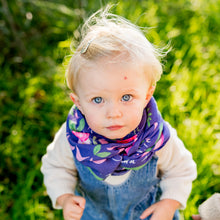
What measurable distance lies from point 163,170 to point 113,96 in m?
0.58

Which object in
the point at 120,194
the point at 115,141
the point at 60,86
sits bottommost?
the point at 60,86

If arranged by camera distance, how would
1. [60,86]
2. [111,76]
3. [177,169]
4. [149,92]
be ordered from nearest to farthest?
1. [111,76]
2. [149,92]
3. [177,169]
4. [60,86]

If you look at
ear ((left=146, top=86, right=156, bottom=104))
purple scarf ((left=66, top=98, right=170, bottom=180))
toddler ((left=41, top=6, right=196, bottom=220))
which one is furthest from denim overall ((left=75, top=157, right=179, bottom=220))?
ear ((left=146, top=86, right=156, bottom=104))

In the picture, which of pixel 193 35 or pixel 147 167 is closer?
pixel 147 167

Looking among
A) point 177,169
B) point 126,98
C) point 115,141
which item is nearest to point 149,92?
point 126,98

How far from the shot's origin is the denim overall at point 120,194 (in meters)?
1.55

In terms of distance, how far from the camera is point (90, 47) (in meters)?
1.23

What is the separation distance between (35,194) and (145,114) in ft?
3.48

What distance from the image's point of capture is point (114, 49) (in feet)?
3.92

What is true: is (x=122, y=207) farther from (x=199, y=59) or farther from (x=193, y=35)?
(x=193, y=35)

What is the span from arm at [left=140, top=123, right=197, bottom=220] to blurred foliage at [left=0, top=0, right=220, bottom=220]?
41 cm

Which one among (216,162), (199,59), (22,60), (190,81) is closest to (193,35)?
(199,59)

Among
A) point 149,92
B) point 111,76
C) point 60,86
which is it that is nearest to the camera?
point 111,76

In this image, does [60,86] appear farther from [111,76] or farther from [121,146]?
[111,76]
